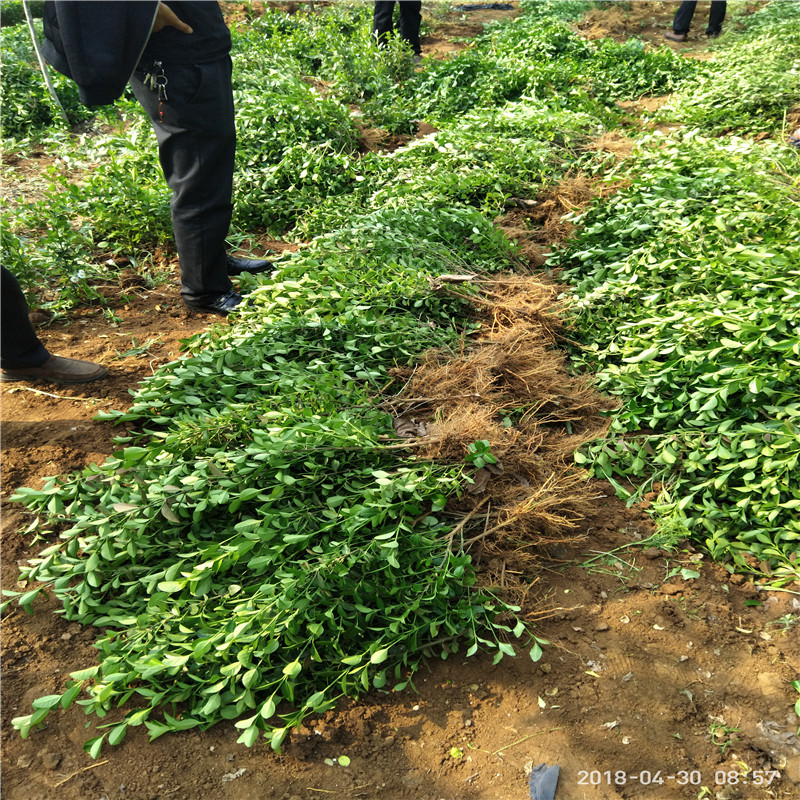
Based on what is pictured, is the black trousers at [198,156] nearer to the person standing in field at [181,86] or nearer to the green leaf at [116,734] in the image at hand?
the person standing in field at [181,86]

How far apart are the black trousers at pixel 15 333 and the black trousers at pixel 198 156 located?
3.12 feet

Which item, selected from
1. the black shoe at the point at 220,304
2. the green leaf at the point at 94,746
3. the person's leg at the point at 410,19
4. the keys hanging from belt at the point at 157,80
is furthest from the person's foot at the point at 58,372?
the person's leg at the point at 410,19

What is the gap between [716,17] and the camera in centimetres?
957

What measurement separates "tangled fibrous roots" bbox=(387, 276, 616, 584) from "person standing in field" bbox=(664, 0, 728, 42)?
838cm

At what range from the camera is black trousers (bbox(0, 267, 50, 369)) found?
3078 millimetres

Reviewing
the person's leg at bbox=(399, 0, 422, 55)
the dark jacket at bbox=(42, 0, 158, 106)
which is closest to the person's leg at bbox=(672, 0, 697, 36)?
the person's leg at bbox=(399, 0, 422, 55)

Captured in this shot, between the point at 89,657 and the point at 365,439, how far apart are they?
127cm

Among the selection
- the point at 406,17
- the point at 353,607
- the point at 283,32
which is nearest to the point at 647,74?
the point at 406,17

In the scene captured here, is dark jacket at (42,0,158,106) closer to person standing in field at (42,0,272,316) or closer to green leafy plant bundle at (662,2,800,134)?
person standing in field at (42,0,272,316)

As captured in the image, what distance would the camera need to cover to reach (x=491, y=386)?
3051 mm

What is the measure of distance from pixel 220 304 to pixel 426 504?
210cm

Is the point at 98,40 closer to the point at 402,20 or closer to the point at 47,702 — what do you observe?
the point at 47,702

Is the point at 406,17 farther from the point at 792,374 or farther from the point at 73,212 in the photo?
the point at 792,374
